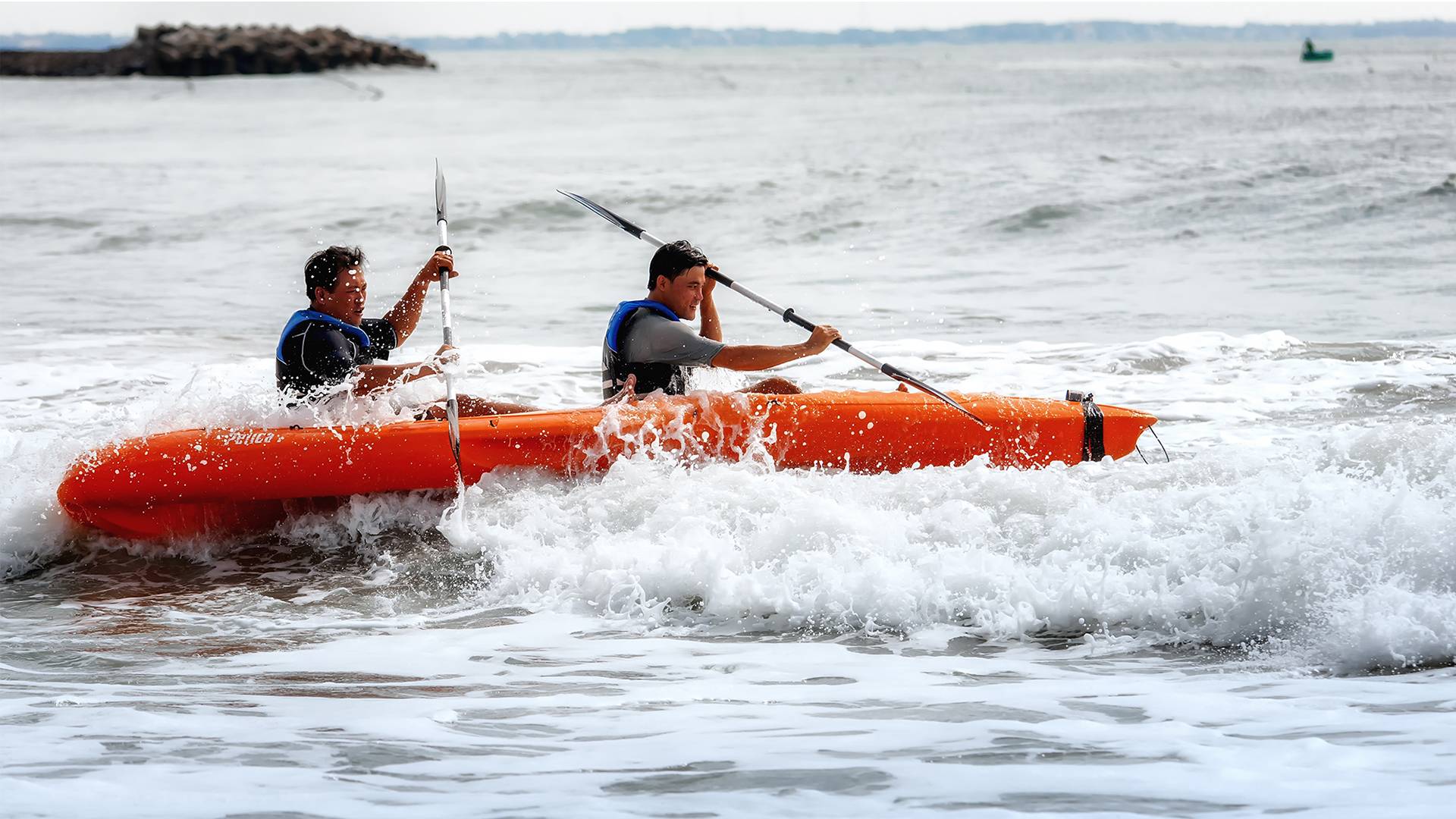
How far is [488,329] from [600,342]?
1006 millimetres

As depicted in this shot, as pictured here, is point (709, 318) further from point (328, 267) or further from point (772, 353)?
point (328, 267)

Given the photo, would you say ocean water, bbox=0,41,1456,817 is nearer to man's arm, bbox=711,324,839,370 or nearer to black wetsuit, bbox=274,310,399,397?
black wetsuit, bbox=274,310,399,397

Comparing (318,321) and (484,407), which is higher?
(318,321)

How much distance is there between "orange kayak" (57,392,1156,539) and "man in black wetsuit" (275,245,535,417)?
0.62 ft

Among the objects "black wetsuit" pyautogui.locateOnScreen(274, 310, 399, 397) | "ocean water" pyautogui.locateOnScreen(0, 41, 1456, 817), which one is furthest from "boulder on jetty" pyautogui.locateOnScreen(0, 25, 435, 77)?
"black wetsuit" pyautogui.locateOnScreen(274, 310, 399, 397)

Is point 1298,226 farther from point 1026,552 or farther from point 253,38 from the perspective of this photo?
point 253,38

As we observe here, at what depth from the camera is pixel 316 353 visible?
204 inches

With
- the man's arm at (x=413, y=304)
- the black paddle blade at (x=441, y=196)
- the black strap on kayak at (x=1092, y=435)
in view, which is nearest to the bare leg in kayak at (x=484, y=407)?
the man's arm at (x=413, y=304)

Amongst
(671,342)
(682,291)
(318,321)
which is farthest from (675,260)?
(318,321)

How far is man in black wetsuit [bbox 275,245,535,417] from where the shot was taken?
204 inches

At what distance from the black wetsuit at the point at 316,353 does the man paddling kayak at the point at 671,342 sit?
99 cm

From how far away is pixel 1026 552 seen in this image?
455 cm

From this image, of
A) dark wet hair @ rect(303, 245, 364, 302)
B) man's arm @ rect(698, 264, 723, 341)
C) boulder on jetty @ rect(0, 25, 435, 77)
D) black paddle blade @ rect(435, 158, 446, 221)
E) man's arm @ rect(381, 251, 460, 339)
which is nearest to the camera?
dark wet hair @ rect(303, 245, 364, 302)

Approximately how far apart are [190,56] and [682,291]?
64.8m
